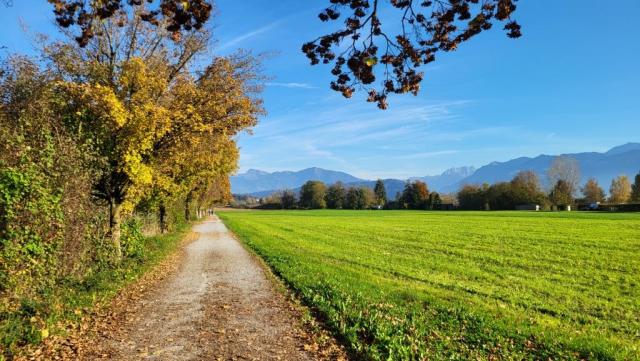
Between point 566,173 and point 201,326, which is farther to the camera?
point 566,173

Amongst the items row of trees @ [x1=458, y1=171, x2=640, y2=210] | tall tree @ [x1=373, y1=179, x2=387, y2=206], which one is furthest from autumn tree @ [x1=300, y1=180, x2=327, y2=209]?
row of trees @ [x1=458, y1=171, x2=640, y2=210]

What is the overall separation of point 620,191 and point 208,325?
479 ft

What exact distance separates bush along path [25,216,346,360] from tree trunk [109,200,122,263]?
1782mm

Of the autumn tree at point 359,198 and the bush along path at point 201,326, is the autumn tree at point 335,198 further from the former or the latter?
the bush along path at point 201,326

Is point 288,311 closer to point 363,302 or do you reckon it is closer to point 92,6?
point 363,302

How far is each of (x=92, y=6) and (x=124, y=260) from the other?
1268cm

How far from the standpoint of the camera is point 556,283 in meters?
14.2

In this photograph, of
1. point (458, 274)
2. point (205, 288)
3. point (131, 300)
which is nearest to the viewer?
point (131, 300)

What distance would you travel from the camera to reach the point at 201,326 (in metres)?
8.54

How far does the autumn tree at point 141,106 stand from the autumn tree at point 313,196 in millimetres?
146404

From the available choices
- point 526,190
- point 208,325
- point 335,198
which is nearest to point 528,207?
point 526,190

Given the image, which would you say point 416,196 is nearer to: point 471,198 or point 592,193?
point 471,198

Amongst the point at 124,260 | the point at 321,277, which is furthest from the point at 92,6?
the point at 124,260

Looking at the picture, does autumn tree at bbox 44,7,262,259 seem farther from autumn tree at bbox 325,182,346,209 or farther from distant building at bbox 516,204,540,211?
autumn tree at bbox 325,182,346,209
